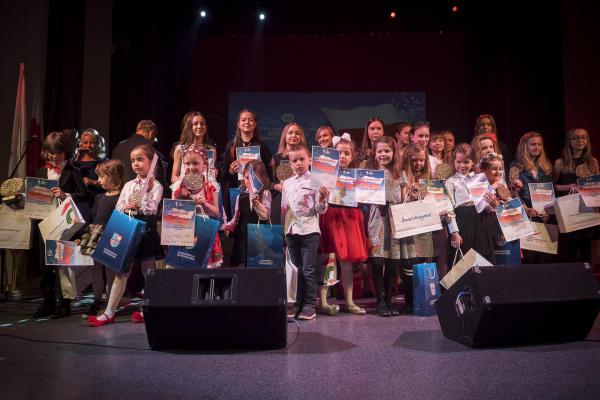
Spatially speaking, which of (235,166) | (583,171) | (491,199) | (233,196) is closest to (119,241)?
(233,196)

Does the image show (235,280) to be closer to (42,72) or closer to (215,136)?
(42,72)

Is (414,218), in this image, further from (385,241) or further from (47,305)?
(47,305)

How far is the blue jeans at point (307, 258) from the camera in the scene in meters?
4.11

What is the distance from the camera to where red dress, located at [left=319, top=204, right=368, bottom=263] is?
4.32 metres

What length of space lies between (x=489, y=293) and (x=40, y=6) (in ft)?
21.4

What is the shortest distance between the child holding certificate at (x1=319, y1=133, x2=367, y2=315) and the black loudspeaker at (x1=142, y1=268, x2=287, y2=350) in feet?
4.82

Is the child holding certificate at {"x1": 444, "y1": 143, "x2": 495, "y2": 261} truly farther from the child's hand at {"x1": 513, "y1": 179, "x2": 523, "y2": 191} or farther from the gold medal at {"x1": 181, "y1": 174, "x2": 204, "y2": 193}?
the gold medal at {"x1": 181, "y1": 174, "x2": 204, "y2": 193}

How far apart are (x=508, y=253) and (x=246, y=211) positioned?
2343 mm

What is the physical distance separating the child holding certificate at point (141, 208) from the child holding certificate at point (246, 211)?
0.64 metres

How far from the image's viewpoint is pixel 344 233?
439 centimetres

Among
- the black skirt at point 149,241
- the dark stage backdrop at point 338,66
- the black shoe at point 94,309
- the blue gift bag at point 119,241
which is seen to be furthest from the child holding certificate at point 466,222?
the dark stage backdrop at point 338,66

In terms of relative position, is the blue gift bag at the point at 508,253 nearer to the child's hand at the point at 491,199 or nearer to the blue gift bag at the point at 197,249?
the child's hand at the point at 491,199

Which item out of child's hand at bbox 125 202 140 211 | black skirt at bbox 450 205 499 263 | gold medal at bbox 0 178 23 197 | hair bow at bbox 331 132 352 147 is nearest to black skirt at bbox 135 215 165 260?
child's hand at bbox 125 202 140 211

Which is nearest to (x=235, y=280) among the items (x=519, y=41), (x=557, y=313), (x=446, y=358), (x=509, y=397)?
(x=446, y=358)
